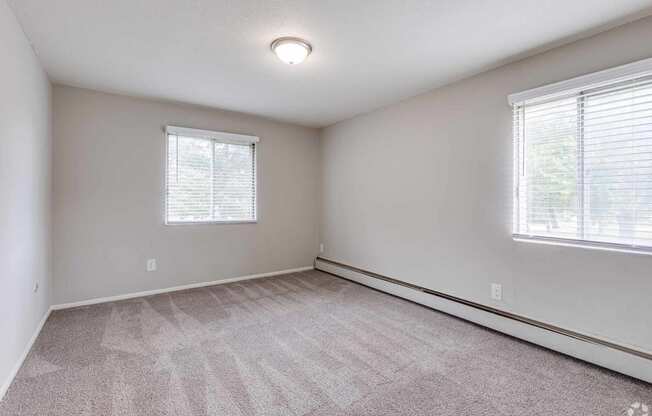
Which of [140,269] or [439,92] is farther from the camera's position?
[140,269]

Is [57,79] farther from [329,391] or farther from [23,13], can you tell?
[329,391]

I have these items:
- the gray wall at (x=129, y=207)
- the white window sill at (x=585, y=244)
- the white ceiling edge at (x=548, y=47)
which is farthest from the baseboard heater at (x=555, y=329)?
the white ceiling edge at (x=548, y=47)

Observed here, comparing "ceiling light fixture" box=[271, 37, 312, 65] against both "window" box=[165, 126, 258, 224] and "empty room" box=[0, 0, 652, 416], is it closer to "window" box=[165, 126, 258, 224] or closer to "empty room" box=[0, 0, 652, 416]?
"empty room" box=[0, 0, 652, 416]

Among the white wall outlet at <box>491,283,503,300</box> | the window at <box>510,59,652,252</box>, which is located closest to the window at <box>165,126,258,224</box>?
the white wall outlet at <box>491,283,503,300</box>

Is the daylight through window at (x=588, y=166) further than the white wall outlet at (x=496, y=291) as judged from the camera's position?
No

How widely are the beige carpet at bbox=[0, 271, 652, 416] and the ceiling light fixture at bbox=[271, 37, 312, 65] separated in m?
2.25

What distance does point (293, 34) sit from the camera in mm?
2193

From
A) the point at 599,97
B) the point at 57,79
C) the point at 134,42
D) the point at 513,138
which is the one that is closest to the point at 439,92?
the point at 513,138

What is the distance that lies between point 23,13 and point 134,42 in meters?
0.60

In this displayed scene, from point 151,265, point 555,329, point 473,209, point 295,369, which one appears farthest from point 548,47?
point 151,265

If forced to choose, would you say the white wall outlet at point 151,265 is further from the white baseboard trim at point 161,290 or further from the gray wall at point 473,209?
the gray wall at point 473,209

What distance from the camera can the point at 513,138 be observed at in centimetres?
257

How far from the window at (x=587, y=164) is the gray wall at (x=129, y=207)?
318 cm

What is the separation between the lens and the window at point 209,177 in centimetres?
375
